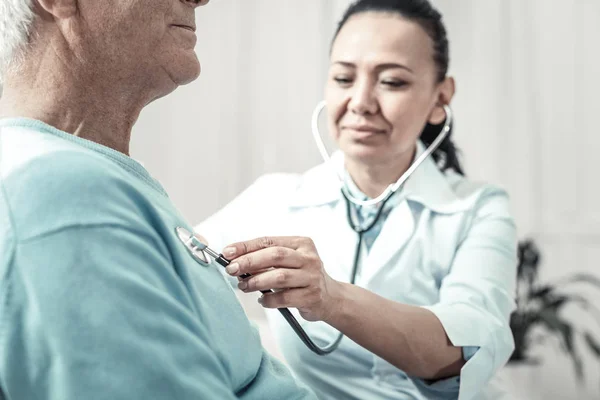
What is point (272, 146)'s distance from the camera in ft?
9.34

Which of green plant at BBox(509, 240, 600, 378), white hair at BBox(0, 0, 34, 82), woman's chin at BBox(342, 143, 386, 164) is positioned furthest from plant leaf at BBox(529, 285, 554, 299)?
white hair at BBox(0, 0, 34, 82)

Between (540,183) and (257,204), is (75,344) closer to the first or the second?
(257,204)

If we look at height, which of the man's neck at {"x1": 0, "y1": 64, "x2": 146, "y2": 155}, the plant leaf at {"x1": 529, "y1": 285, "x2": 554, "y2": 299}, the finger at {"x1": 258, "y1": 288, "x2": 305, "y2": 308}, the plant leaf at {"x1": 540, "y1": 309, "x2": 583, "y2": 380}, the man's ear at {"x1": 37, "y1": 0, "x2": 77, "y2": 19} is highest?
the man's ear at {"x1": 37, "y1": 0, "x2": 77, "y2": 19}

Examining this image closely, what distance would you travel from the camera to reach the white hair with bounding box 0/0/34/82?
28.5 inches

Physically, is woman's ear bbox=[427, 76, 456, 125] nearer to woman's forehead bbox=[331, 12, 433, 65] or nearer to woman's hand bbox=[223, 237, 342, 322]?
woman's forehead bbox=[331, 12, 433, 65]

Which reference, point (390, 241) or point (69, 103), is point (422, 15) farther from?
point (69, 103)

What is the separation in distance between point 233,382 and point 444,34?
0.96 metres

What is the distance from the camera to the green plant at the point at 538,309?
8.39ft

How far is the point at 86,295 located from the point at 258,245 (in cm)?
31

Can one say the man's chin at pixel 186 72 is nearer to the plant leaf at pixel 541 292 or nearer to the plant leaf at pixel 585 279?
the plant leaf at pixel 541 292

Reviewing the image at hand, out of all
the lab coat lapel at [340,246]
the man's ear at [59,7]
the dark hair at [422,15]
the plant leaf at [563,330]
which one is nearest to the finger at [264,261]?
the man's ear at [59,7]

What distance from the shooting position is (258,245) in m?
0.83

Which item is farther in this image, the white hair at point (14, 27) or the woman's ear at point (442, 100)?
the woman's ear at point (442, 100)

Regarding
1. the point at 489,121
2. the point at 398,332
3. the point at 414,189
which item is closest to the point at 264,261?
the point at 398,332
